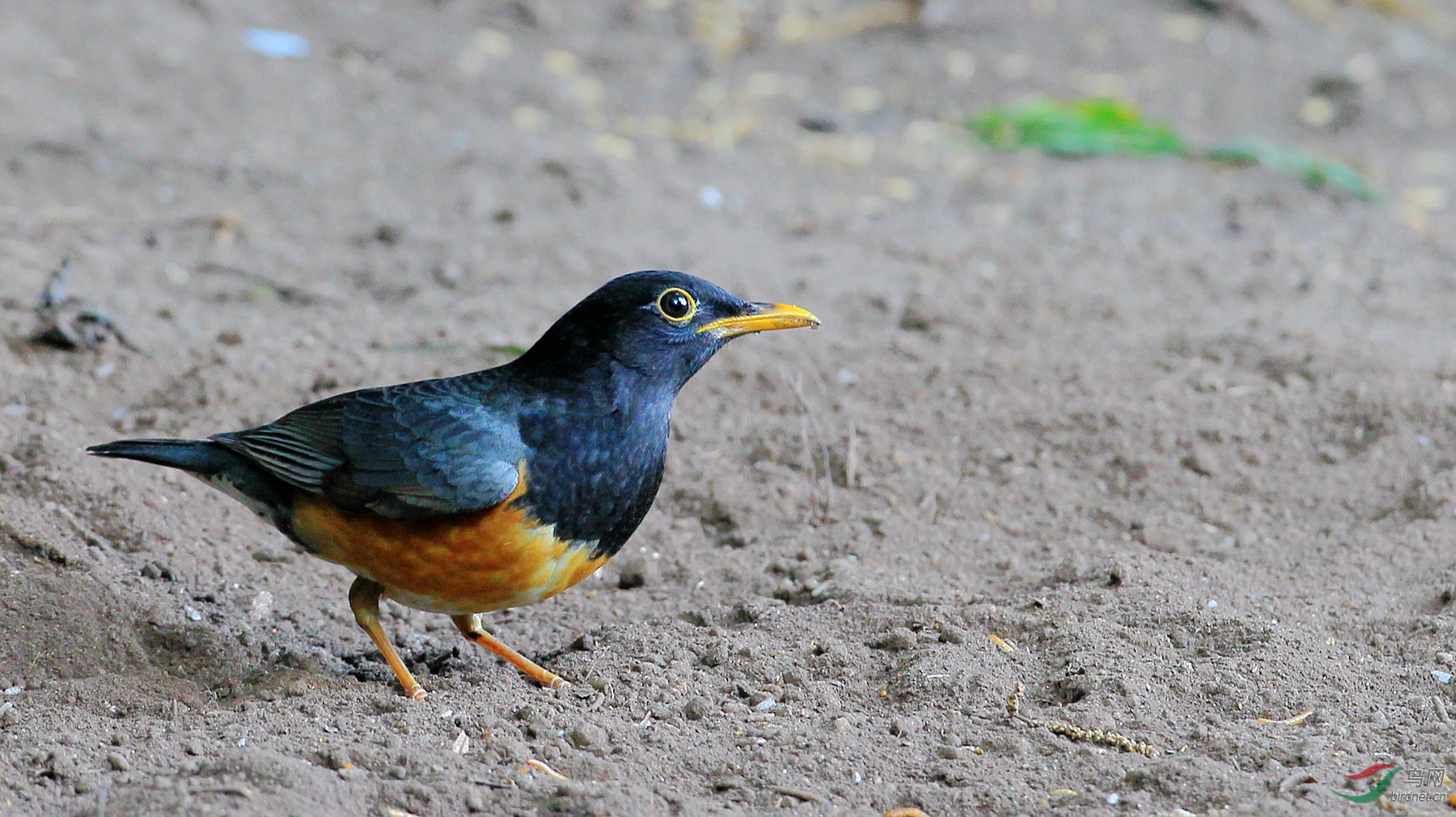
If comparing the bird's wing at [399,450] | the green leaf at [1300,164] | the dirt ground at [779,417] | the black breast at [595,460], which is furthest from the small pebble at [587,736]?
the green leaf at [1300,164]

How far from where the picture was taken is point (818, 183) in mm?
9898

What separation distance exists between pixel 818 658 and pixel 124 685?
2186mm

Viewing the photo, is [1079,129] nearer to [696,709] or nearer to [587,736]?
[696,709]

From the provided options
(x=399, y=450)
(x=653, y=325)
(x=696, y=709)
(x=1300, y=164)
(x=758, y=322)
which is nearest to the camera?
(x=696, y=709)

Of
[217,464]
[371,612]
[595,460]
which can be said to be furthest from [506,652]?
[217,464]

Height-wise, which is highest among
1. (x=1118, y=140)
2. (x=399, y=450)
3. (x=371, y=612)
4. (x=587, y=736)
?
(x=399, y=450)

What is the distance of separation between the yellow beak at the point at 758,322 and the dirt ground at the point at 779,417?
0.99 meters

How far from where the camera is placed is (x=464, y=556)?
4.15 meters

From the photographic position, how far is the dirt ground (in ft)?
12.6

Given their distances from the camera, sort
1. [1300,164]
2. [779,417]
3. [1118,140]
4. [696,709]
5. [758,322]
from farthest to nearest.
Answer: [1118,140] < [1300,164] < [779,417] < [758,322] < [696,709]

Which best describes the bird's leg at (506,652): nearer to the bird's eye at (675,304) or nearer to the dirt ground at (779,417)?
the dirt ground at (779,417)

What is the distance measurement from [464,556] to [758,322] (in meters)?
1.21

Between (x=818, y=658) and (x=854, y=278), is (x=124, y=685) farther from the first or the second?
(x=854, y=278)

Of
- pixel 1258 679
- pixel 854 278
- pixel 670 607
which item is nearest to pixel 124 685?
pixel 670 607
